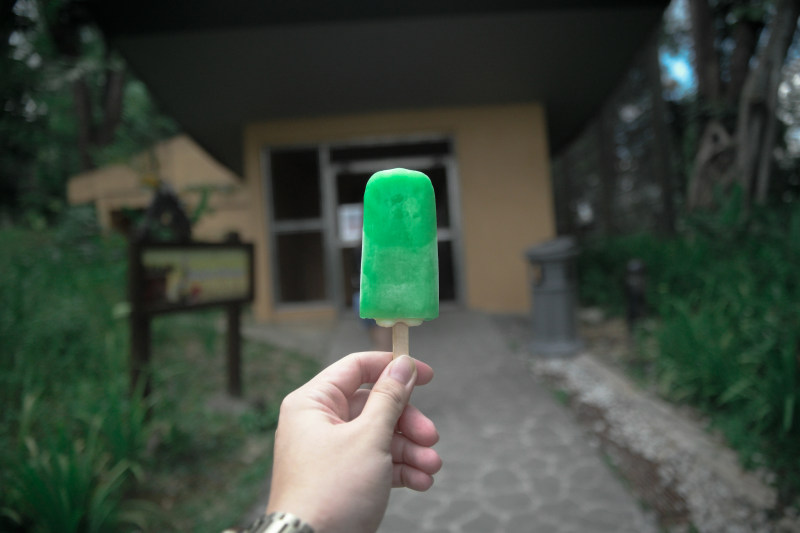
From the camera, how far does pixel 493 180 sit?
8008 millimetres

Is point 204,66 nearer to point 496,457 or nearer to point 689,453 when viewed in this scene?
point 496,457

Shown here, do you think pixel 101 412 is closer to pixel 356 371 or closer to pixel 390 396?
pixel 356 371

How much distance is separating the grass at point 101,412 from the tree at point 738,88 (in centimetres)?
649

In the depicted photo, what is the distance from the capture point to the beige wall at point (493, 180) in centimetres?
800

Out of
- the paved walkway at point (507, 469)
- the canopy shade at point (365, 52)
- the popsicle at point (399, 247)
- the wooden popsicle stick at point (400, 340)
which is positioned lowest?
the paved walkway at point (507, 469)

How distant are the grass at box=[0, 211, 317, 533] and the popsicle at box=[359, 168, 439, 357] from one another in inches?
85.3

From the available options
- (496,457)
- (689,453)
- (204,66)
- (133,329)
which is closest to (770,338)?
(689,453)

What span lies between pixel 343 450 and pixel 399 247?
52 cm

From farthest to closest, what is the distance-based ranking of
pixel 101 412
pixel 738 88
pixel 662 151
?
pixel 662 151 < pixel 738 88 < pixel 101 412

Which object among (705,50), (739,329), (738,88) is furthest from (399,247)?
(705,50)

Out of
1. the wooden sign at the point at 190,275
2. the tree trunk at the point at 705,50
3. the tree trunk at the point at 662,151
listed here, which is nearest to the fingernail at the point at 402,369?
the wooden sign at the point at 190,275

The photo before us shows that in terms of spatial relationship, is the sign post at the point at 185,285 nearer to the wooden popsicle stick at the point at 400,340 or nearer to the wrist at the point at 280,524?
the wooden popsicle stick at the point at 400,340

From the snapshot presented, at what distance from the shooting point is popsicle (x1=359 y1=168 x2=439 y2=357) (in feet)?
3.84

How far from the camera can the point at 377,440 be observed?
3.32 ft
